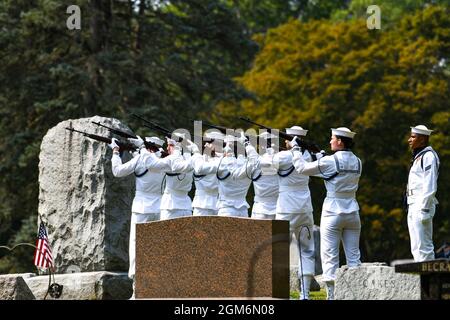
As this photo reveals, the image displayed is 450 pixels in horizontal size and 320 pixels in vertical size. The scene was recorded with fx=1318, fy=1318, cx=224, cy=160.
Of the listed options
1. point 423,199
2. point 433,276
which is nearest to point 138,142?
point 423,199

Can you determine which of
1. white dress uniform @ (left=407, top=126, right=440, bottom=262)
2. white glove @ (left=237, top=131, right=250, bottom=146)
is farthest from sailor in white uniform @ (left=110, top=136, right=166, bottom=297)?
white dress uniform @ (left=407, top=126, right=440, bottom=262)

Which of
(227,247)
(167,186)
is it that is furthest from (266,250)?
(167,186)

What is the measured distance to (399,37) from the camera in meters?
39.0

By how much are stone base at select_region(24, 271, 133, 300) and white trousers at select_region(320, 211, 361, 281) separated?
4.09 meters

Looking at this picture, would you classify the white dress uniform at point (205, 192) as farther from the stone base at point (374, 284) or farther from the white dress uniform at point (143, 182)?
the stone base at point (374, 284)

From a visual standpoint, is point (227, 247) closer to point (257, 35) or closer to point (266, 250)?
point (266, 250)

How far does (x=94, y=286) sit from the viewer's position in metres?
18.7

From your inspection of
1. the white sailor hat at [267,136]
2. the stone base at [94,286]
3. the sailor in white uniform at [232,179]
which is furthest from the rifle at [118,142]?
the white sailor hat at [267,136]

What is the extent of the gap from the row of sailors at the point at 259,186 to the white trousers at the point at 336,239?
0.04 feet

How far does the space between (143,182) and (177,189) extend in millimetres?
549

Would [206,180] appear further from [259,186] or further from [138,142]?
A: [138,142]

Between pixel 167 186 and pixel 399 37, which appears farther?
pixel 399 37

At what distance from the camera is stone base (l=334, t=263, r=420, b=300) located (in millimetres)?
13898
